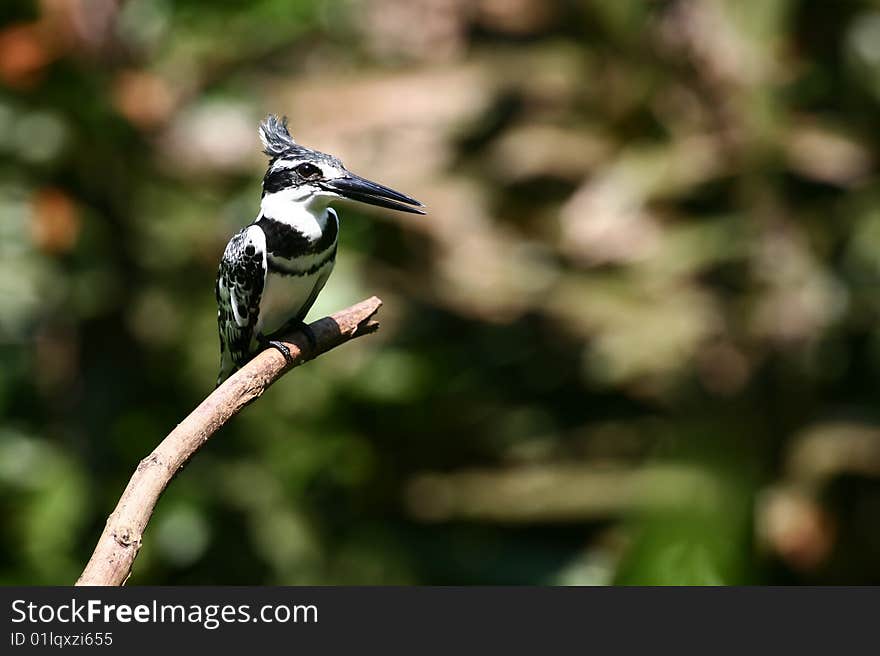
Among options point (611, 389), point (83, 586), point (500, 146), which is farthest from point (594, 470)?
point (83, 586)

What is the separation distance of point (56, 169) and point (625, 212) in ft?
7.05

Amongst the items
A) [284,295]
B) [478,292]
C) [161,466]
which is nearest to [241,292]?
[284,295]

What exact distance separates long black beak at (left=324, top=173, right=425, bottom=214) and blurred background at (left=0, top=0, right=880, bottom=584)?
4.58 ft

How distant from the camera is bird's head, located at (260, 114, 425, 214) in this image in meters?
2.26

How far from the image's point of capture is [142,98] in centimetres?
385

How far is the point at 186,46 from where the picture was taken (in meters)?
3.94

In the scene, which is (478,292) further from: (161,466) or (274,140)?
(161,466)

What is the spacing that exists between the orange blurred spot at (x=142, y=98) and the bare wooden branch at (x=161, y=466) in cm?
184

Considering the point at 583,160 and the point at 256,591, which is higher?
the point at 583,160

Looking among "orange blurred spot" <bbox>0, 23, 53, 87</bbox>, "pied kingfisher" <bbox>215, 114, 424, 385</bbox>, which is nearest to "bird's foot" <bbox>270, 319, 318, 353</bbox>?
"pied kingfisher" <bbox>215, 114, 424, 385</bbox>

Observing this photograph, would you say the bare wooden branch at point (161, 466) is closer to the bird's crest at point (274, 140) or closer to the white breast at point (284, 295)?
the white breast at point (284, 295)

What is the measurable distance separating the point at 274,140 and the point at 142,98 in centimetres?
159

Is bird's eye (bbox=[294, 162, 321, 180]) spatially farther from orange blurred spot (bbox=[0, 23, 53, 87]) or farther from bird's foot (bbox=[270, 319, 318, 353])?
orange blurred spot (bbox=[0, 23, 53, 87])

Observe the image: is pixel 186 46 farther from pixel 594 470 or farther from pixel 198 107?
pixel 594 470
